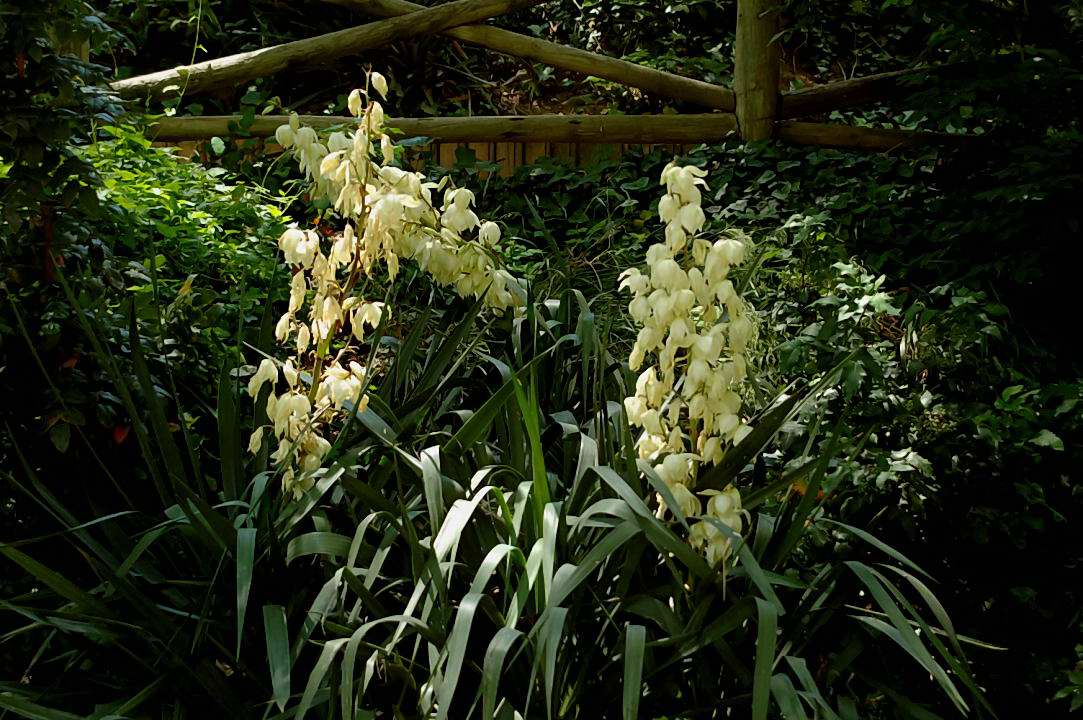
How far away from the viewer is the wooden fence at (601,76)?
5578mm

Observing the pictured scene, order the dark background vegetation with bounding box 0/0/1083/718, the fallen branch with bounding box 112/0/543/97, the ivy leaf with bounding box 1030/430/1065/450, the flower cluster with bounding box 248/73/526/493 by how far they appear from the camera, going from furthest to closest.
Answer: the fallen branch with bounding box 112/0/543/97 → the ivy leaf with bounding box 1030/430/1065/450 → the dark background vegetation with bounding box 0/0/1083/718 → the flower cluster with bounding box 248/73/526/493

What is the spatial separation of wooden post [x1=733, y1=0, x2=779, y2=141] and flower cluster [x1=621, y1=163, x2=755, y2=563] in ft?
12.1

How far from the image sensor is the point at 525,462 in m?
2.44

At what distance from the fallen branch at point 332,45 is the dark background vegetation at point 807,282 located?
0.72 feet

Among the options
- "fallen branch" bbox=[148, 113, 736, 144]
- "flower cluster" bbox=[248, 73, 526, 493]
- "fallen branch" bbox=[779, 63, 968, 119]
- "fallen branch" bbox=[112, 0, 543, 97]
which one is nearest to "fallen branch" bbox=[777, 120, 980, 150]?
"fallen branch" bbox=[779, 63, 968, 119]

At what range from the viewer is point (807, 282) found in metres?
4.04

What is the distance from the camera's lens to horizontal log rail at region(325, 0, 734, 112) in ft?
19.1

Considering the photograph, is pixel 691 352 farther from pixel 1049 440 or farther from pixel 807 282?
pixel 807 282

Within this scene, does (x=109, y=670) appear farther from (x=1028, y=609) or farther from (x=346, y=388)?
(x=1028, y=609)

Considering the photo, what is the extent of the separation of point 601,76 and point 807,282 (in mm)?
2290

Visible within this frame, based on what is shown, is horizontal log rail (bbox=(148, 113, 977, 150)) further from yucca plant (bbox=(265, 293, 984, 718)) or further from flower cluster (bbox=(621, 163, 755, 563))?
flower cluster (bbox=(621, 163, 755, 563))

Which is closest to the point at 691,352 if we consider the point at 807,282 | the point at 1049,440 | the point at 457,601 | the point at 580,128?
the point at 457,601

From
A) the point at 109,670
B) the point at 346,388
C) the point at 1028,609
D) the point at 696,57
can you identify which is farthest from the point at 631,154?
the point at 109,670

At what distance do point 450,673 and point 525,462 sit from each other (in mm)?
695
